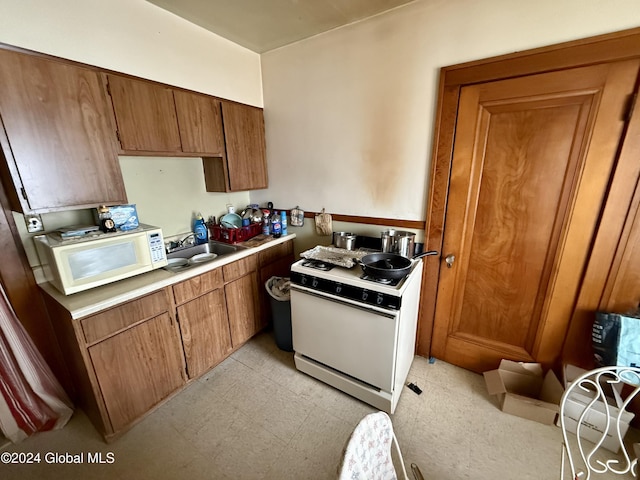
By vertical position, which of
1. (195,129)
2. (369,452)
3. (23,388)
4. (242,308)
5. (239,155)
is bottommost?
(23,388)

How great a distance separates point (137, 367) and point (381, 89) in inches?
95.6

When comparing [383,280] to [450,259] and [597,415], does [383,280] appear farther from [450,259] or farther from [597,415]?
[597,415]

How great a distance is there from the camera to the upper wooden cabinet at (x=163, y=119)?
1.62 meters

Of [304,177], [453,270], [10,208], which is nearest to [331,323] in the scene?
[453,270]

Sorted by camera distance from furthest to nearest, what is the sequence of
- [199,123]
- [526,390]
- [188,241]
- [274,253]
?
[274,253] < [188,241] < [199,123] < [526,390]

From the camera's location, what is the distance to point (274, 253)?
2.46 meters

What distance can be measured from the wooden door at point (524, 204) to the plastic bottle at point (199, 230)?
1993mm

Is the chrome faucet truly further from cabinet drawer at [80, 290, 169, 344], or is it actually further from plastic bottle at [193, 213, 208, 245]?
cabinet drawer at [80, 290, 169, 344]

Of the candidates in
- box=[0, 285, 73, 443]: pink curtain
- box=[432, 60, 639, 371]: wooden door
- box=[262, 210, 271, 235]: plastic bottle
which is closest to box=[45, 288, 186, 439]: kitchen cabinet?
box=[0, 285, 73, 443]: pink curtain

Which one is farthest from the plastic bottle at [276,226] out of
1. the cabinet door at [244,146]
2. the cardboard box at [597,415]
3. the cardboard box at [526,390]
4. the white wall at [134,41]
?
the cardboard box at [597,415]

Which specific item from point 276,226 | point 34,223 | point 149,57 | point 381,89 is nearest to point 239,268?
point 276,226

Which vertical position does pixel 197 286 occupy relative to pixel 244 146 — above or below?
below

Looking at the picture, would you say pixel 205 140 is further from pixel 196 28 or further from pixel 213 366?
pixel 213 366

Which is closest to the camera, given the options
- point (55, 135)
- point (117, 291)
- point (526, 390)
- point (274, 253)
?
point (55, 135)
